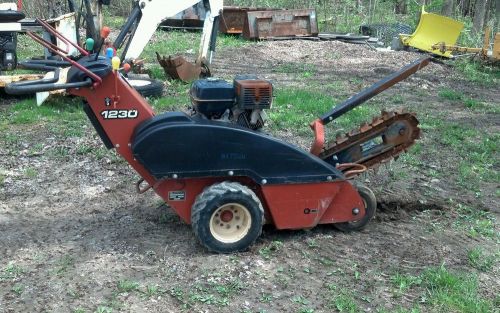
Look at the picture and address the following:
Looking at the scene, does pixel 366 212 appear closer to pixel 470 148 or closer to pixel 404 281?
pixel 404 281

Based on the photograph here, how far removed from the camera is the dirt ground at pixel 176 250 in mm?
4102

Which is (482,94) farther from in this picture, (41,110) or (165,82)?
(41,110)

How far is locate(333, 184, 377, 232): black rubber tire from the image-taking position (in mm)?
5102

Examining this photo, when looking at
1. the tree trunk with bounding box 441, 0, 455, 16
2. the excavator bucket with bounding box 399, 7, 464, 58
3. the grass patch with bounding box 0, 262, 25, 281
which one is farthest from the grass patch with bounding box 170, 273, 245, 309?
the tree trunk with bounding box 441, 0, 455, 16

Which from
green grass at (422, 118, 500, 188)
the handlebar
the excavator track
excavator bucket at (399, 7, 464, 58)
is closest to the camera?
the handlebar

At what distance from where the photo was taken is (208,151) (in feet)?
15.0

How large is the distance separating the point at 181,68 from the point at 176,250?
643 centimetres

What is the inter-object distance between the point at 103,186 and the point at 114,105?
5.94 ft

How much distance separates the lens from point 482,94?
11.1 m

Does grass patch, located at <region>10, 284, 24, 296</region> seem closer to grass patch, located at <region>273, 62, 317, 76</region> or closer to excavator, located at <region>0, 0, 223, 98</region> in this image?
excavator, located at <region>0, 0, 223, 98</region>

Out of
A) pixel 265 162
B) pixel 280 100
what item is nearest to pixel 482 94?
pixel 280 100

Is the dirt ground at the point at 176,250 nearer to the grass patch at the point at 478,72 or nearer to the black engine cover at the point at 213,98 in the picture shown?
the black engine cover at the point at 213,98

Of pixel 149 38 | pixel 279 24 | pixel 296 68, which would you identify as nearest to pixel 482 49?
pixel 296 68

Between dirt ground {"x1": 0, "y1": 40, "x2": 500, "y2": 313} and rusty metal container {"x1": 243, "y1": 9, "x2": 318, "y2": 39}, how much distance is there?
32.9 ft
